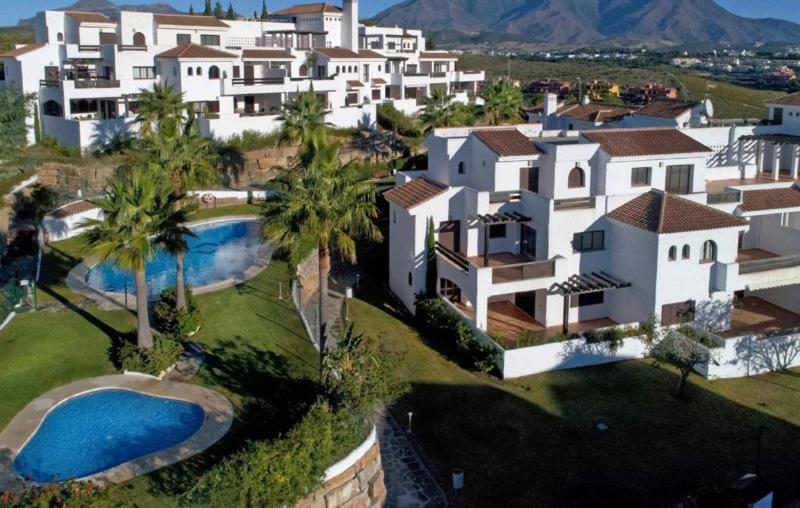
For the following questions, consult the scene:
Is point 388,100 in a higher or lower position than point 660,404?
higher

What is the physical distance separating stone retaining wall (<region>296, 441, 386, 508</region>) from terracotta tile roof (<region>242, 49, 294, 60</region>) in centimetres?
5290

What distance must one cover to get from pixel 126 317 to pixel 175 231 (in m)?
5.55

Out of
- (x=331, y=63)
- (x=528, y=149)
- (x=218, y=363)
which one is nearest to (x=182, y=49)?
(x=331, y=63)

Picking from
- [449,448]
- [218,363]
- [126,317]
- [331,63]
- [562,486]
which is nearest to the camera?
[562,486]

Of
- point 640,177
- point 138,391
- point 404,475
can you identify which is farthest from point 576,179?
point 138,391

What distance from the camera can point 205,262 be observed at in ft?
136

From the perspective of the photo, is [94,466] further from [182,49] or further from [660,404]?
[182,49]

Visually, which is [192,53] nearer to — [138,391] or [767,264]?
[138,391]

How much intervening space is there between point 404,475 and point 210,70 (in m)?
46.2

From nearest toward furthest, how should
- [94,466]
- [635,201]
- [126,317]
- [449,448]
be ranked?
[94,466] → [449,448] → [126,317] → [635,201]

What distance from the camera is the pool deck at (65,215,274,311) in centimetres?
3275

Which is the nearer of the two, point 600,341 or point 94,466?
point 94,466

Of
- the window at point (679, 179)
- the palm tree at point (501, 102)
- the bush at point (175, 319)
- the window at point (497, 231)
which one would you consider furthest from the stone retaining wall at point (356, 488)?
the palm tree at point (501, 102)

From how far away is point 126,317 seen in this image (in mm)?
31109
